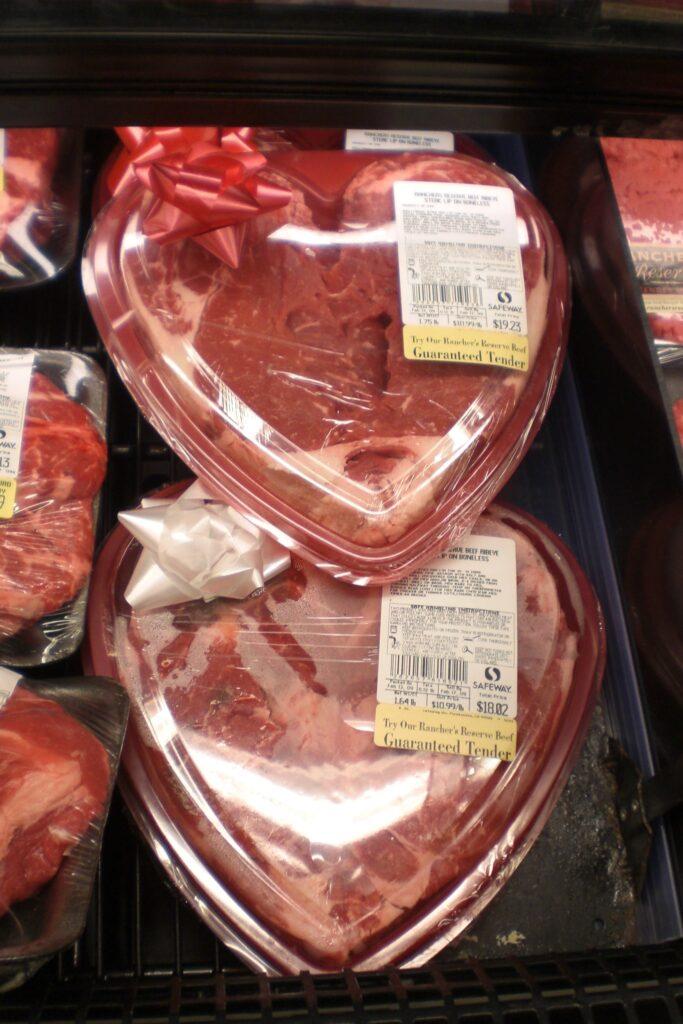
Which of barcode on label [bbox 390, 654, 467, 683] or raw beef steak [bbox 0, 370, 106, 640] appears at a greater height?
raw beef steak [bbox 0, 370, 106, 640]

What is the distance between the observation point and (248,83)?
1000 millimetres

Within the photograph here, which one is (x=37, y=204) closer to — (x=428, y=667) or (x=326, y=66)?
(x=326, y=66)

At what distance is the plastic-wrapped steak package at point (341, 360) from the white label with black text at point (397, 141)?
112 millimetres

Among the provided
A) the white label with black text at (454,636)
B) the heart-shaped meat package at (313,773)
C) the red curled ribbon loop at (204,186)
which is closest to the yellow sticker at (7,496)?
the heart-shaped meat package at (313,773)

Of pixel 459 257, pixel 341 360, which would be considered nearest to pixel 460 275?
pixel 459 257

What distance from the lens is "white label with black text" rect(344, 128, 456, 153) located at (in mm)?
1433

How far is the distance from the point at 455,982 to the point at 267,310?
0.95m

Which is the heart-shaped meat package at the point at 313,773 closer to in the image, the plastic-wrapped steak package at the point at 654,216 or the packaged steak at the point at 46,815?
the packaged steak at the point at 46,815

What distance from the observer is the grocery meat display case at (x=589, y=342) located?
31.8 inches

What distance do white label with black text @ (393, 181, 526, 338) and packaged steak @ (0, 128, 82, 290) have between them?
675mm

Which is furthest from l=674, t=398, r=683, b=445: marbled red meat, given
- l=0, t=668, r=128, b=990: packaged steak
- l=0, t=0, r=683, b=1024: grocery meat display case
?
l=0, t=668, r=128, b=990: packaged steak

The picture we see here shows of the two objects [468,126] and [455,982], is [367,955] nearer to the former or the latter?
[455,982]

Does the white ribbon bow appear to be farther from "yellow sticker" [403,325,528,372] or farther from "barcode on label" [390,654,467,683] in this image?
"yellow sticker" [403,325,528,372]

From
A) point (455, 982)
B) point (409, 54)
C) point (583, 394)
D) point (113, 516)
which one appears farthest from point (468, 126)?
→ point (455, 982)
